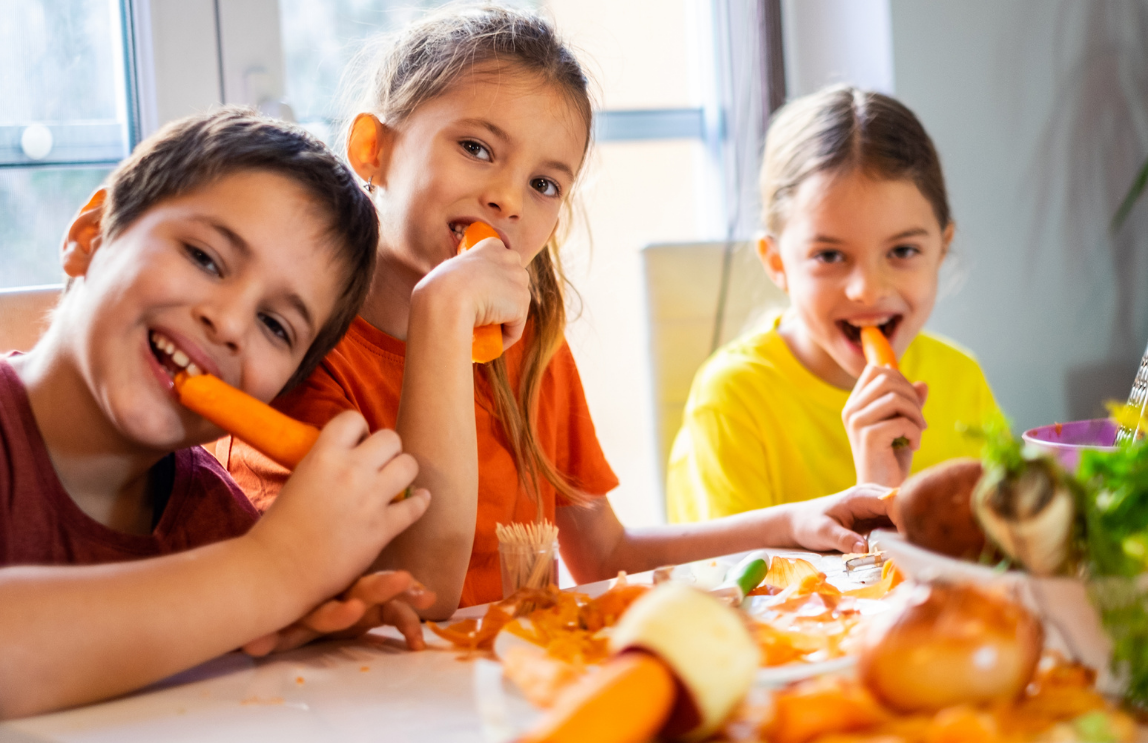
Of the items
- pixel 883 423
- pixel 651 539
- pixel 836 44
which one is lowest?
pixel 651 539

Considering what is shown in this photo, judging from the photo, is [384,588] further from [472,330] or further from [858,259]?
[858,259]

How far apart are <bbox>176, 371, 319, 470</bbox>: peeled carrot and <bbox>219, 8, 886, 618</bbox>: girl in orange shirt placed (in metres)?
0.13

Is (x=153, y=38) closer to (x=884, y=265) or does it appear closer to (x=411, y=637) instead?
(x=884, y=265)

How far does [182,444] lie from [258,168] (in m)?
0.22

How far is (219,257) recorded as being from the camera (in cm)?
72

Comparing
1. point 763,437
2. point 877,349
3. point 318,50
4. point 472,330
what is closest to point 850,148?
point 877,349

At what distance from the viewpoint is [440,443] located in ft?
2.54

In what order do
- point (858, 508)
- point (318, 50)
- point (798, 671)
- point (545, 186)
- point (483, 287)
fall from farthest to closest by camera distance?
point (318, 50), point (545, 186), point (858, 508), point (483, 287), point (798, 671)

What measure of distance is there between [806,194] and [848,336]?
0.72 ft

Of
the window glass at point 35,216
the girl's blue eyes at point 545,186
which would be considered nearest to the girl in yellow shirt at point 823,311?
the girl's blue eyes at point 545,186

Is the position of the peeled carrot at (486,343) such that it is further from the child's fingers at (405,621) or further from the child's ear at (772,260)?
the child's ear at (772,260)

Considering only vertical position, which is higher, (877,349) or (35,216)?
(35,216)

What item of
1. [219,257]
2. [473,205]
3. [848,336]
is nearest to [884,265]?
[848,336]

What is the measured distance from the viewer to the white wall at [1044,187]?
6.91ft
